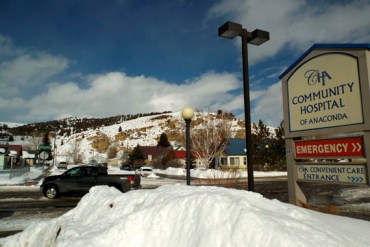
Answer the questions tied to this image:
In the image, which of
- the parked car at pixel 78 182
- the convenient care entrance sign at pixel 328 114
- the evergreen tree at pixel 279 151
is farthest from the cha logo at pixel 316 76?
the evergreen tree at pixel 279 151

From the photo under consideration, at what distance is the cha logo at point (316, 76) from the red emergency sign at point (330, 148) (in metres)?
1.39

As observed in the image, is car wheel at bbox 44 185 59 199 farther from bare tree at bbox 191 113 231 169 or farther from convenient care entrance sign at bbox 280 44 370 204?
bare tree at bbox 191 113 231 169

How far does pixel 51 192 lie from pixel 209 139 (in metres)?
29.2

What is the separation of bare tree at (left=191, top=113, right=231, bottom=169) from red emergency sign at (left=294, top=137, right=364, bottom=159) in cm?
3560

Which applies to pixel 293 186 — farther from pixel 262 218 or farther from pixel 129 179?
pixel 129 179

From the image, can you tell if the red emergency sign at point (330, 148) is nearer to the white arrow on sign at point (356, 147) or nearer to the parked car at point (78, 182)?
the white arrow on sign at point (356, 147)

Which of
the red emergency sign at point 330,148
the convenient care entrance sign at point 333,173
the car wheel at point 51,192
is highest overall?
the red emergency sign at point 330,148

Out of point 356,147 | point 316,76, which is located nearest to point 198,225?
point 356,147

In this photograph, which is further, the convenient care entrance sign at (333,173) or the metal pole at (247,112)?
the metal pole at (247,112)

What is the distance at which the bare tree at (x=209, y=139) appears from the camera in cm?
4362

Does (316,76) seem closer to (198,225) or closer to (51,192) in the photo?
(198,225)

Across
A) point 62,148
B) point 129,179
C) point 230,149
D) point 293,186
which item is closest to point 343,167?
point 293,186

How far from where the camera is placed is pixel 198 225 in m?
3.93

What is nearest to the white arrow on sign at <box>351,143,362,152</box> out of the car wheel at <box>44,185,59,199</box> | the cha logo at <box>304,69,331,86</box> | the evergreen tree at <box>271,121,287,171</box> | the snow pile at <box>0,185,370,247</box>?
the cha logo at <box>304,69,331,86</box>
